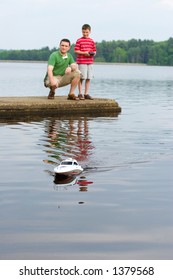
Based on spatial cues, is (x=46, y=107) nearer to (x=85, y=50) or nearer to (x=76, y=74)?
(x=76, y=74)

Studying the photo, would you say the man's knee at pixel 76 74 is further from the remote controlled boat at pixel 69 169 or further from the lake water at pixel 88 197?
the remote controlled boat at pixel 69 169

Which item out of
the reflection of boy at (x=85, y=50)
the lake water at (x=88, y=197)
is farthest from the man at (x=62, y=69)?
the lake water at (x=88, y=197)

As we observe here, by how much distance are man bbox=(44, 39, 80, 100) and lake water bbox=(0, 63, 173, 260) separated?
2.87 m

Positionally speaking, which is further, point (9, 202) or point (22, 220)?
point (9, 202)

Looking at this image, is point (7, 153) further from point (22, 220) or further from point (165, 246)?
point (165, 246)

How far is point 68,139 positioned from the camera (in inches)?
426

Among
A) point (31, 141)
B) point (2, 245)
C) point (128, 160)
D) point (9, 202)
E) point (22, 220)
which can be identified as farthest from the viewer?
point (31, 141)

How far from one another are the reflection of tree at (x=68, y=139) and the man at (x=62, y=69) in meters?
1.01

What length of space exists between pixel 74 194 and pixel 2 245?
1736 mm

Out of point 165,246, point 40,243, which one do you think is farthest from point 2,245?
point 165,246

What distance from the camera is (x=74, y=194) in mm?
6754

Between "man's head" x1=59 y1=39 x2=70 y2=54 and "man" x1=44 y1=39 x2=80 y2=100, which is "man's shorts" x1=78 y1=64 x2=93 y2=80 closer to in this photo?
"man" x1=44 y1=39 x2=80 y2=100

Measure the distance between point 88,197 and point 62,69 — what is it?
27.5 ft

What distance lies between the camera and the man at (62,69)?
46.8 ft
